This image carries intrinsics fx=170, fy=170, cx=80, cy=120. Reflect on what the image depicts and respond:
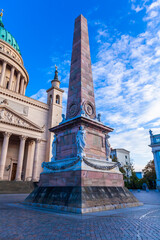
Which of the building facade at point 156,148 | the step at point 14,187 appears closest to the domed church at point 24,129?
the step at point 14,187

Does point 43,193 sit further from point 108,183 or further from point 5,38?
point 5,38

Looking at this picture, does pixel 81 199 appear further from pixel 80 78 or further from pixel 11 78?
pixel 11 78

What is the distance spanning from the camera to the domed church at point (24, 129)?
103 ft

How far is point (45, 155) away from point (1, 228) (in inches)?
1335

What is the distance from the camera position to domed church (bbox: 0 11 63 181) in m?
31.4

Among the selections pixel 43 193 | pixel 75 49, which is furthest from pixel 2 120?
pixel 43 193

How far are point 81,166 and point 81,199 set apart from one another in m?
1.54

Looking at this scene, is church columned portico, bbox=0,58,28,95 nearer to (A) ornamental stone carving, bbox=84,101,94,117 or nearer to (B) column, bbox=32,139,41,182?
(B) column, bbox=32,139,41,182

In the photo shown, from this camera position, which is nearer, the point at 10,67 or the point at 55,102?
the point at 55,102

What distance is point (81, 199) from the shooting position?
723 centimetres

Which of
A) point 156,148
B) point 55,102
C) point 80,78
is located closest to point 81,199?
point 80,78

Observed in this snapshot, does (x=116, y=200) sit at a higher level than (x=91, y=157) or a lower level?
lower

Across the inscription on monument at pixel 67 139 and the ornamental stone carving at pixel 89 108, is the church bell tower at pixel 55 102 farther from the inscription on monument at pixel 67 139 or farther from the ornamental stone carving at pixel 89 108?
the inscription on monument at pixel 67 139

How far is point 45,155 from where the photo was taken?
37.9m
